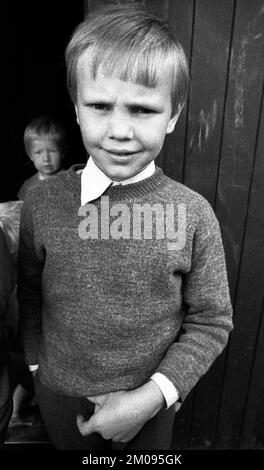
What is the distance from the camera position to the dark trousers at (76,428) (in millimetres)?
1122

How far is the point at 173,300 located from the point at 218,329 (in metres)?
0.14

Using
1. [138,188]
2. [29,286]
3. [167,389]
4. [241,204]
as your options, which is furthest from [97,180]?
[241,204]

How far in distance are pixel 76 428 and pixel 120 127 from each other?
34.7 inches

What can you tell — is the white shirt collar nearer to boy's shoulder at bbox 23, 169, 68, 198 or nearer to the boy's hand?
boy's shoulder at bbox 23, 169, 68, 198

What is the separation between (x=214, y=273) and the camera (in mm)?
1017

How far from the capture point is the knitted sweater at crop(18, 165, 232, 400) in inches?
39.5

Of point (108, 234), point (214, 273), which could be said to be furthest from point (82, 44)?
point (214, 273)

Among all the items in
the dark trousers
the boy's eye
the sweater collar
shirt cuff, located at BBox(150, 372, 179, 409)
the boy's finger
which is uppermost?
the boy's eye

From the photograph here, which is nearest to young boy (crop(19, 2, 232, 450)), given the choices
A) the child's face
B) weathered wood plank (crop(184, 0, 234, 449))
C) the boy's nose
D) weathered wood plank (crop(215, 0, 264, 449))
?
the boy's nose

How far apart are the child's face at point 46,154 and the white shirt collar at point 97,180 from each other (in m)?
1.38

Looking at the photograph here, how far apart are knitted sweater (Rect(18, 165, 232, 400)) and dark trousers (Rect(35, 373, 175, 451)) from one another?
5 centimetres

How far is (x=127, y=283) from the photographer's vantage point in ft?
3.30

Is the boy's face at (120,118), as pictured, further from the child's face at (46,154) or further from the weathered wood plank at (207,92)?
the child's face at (46,154)
